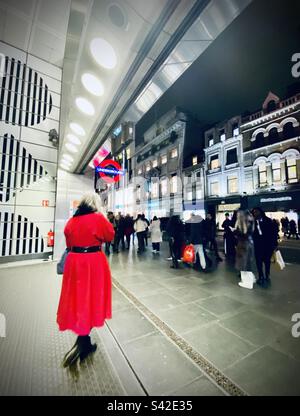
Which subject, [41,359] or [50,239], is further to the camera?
[50,239]

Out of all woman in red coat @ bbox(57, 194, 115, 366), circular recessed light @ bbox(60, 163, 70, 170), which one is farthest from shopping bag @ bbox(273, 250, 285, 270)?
circular recessed light @ bbox(60, 163, 70, 170)

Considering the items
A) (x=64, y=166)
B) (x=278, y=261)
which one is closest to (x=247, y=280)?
(x=278, y=261)

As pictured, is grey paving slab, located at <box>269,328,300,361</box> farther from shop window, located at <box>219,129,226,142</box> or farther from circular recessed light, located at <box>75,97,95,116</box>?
shop window, located at <box>219,129,226,142</box>

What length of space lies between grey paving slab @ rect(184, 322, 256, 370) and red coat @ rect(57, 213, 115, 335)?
4.37 feet

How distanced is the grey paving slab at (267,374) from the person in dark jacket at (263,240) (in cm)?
291

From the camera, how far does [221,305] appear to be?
3553 mm

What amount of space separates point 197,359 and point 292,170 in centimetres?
1888

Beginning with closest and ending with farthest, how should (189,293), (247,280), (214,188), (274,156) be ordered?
(189,293) → (247,280) → (274,156) → (214,188)

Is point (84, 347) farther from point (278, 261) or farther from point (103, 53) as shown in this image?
point (278, 261)

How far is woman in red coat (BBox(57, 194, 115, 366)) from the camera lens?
6.86 ft

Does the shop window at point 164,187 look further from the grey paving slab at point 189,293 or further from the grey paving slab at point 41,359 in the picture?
the grey paving slab at point 41,359

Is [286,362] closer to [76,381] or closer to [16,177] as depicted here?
[76,381]
